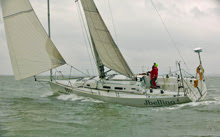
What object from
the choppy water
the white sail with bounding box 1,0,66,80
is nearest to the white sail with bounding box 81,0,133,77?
the choppy water

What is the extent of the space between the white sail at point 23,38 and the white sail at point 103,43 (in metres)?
2.94

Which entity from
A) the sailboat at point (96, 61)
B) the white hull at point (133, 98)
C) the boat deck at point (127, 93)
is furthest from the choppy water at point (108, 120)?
the sailboat at point (96, 61)

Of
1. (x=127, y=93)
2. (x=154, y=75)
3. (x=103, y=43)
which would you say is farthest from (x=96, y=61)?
(x=154, y=75)

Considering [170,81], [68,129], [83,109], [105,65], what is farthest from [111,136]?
[170,81]

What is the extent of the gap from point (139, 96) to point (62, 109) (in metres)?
3.83

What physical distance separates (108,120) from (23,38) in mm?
6845

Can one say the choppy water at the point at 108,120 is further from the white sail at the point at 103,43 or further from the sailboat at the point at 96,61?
the white sail at the point at 103,43

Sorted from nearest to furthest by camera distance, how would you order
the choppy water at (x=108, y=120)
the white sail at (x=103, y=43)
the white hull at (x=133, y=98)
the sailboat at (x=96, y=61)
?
the choppy water at (x=108, y=120) → the white hull at (x=133, y=98) → the sailboat at (x=96, y=61) → the white sail at (x=103, y=43)

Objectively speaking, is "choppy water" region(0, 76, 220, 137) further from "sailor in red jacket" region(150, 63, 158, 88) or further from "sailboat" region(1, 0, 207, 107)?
"sailor in red jacket" region(150, 63, 158, 88)

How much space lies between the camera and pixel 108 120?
27.5 feet

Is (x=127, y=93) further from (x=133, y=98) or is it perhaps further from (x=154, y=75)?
(x=154, y=75)

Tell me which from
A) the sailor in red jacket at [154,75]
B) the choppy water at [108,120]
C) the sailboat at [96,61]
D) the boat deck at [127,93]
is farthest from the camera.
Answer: the sailor in red jacket at [154,75]

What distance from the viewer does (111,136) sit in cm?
651

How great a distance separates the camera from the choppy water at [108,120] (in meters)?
6.81
